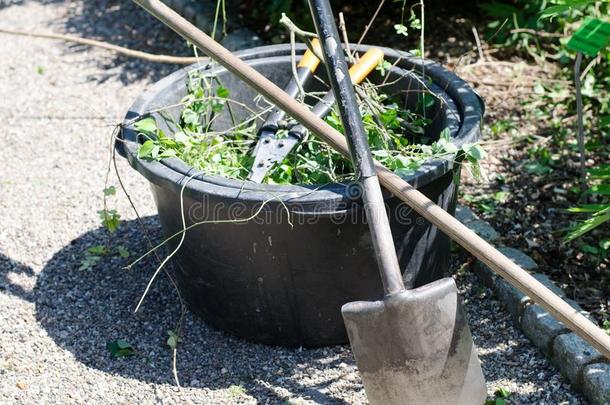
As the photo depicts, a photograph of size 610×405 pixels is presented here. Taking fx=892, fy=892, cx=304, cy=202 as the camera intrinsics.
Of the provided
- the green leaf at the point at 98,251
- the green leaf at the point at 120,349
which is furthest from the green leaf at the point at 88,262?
the green leaf at the point at 120,349

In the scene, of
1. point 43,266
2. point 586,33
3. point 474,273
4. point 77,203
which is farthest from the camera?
point 77,203

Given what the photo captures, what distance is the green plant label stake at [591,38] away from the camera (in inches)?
111

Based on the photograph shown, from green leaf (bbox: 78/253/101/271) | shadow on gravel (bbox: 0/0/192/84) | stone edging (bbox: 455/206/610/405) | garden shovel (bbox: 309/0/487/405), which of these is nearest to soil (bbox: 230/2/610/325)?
stone edging (bbox: 455/206/610/405)

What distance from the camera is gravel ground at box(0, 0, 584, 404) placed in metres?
2.82

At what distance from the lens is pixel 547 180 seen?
367 cm

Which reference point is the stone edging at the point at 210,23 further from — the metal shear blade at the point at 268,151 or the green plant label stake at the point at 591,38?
the green plant label stake at the point at 591,38

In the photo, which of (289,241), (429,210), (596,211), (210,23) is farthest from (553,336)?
(210,23)

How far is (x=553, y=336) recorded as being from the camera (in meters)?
2.79

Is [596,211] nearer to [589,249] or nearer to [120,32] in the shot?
[589,249]

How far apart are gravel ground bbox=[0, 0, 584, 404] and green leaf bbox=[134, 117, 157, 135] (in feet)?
2.28

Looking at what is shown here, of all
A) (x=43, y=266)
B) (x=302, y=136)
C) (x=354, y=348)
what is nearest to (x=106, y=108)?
(x=43, y=266)

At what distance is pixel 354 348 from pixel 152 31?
350 cm

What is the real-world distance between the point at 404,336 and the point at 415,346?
4 cm

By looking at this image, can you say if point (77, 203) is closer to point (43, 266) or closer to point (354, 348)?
point (43, 266)
